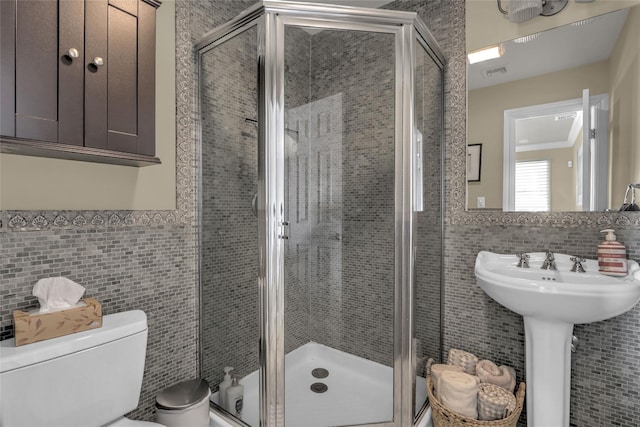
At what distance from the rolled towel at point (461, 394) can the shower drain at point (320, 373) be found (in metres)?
0.58

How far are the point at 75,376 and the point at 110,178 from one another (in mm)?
795

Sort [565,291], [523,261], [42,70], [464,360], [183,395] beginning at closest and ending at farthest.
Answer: [42,70], [565,291], [183,395], [523,261], [464,360]

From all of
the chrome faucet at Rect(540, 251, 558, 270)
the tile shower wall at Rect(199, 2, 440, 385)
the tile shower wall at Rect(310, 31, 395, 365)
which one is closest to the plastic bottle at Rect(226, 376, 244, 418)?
the tile shower wall at Rect(199, 2, 440, 385)

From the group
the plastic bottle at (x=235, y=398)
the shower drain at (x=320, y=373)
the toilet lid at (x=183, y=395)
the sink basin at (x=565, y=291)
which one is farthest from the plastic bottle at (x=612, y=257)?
the toilet lid at (x=183, y=395)

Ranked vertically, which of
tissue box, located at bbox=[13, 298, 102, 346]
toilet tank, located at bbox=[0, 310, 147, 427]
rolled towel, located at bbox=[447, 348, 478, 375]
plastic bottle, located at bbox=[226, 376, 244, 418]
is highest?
tissue box, located at bbox=[13, 298, 102, 346]

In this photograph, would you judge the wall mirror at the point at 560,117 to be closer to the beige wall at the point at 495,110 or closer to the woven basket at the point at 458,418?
the beige wall at the point at 495,110

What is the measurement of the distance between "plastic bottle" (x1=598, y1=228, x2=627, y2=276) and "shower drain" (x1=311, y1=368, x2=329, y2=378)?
1371 mm

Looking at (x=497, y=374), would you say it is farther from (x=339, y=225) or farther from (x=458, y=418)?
(x=339, y=225)

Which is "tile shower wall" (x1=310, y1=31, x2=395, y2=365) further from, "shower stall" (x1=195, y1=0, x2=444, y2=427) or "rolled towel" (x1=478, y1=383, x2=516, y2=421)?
"rolled towel" (x1=478, y1=383, x2=516, y2=421)

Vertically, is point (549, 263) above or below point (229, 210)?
below

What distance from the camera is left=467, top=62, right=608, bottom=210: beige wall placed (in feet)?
5.24

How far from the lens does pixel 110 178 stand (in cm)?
141

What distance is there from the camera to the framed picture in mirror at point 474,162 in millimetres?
1769

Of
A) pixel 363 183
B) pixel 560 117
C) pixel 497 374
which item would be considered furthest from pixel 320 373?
pixel 560 117
